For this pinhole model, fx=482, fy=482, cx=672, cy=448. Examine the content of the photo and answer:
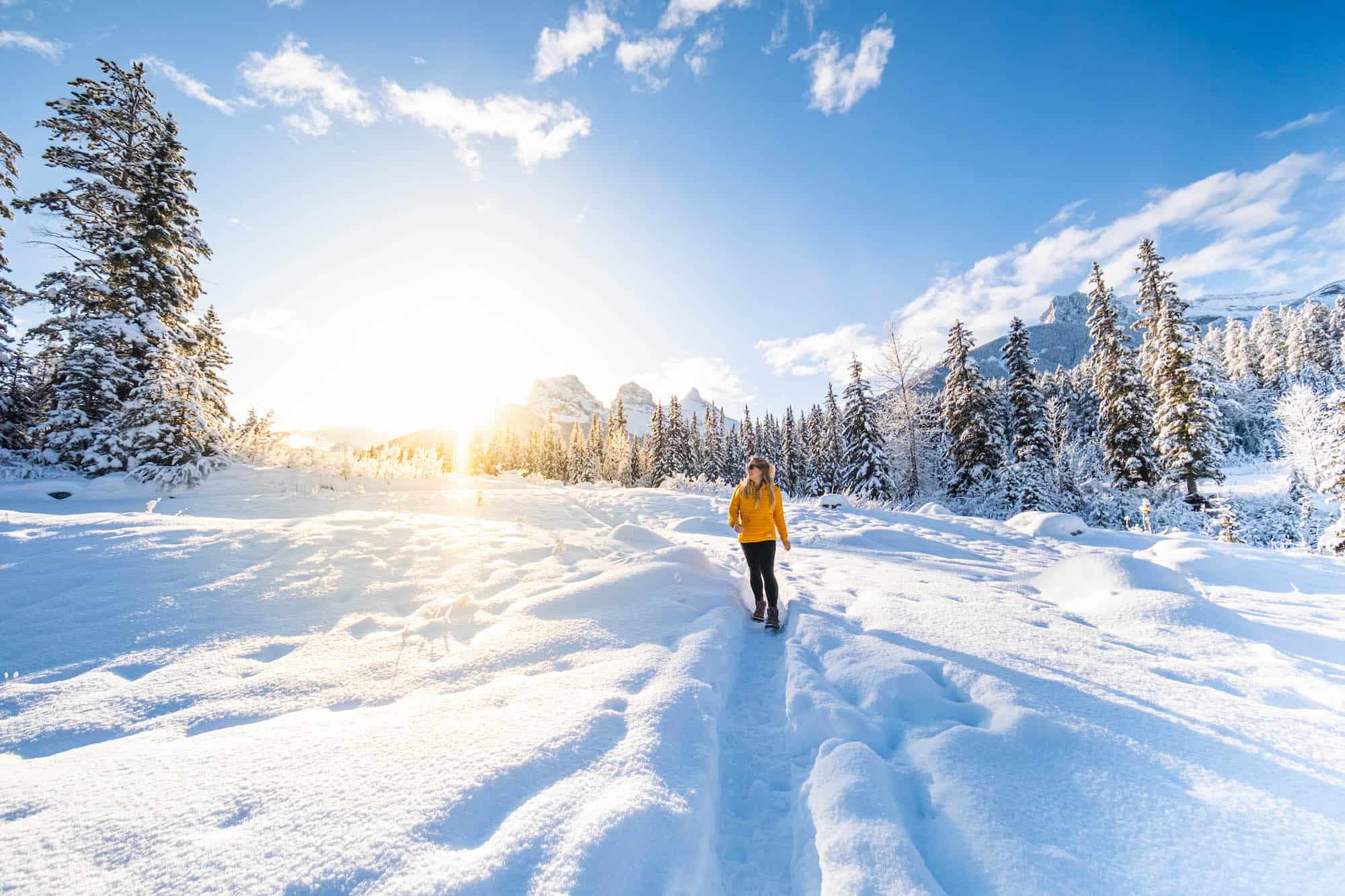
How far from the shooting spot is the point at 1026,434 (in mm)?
24766

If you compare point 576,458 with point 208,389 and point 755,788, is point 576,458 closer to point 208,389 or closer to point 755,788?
point 208,389

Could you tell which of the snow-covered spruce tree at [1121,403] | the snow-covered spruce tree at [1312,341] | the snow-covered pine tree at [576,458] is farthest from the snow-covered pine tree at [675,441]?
the snow-covered spruce tree at [1312,341]

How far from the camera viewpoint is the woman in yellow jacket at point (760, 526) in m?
4.79

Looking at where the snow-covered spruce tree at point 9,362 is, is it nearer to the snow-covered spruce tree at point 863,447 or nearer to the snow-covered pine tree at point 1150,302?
the snow-covered spruce tree at point 863,447

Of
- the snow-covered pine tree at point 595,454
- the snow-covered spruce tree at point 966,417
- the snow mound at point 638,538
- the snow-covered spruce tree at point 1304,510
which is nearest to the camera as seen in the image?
the snow mound at point 638,538

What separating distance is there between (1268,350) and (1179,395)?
60.0m

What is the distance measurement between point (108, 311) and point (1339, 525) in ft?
93.5

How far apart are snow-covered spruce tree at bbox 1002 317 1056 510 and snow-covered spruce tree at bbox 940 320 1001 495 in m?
1.26

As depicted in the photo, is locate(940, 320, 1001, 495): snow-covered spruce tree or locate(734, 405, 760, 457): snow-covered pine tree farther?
locate(734, 405, 760, 457): snow-covered pine tree

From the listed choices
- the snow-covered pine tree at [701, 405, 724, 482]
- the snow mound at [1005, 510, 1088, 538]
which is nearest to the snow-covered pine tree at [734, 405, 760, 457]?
the snow-covered pine tree at [701, 405, 724, 482]

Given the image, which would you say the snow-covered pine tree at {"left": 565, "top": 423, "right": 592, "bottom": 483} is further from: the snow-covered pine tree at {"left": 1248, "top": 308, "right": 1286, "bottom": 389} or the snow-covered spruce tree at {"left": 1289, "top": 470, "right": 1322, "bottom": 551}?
the snow-covered pine tree at {"left": 1248, "top": 308, "right": 1286, "bottom": 389}

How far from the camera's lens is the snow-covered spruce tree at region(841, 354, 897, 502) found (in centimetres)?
2541

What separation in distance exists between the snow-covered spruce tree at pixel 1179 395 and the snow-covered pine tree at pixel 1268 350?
167 feet

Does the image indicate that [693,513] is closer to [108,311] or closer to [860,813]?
[860,813]
